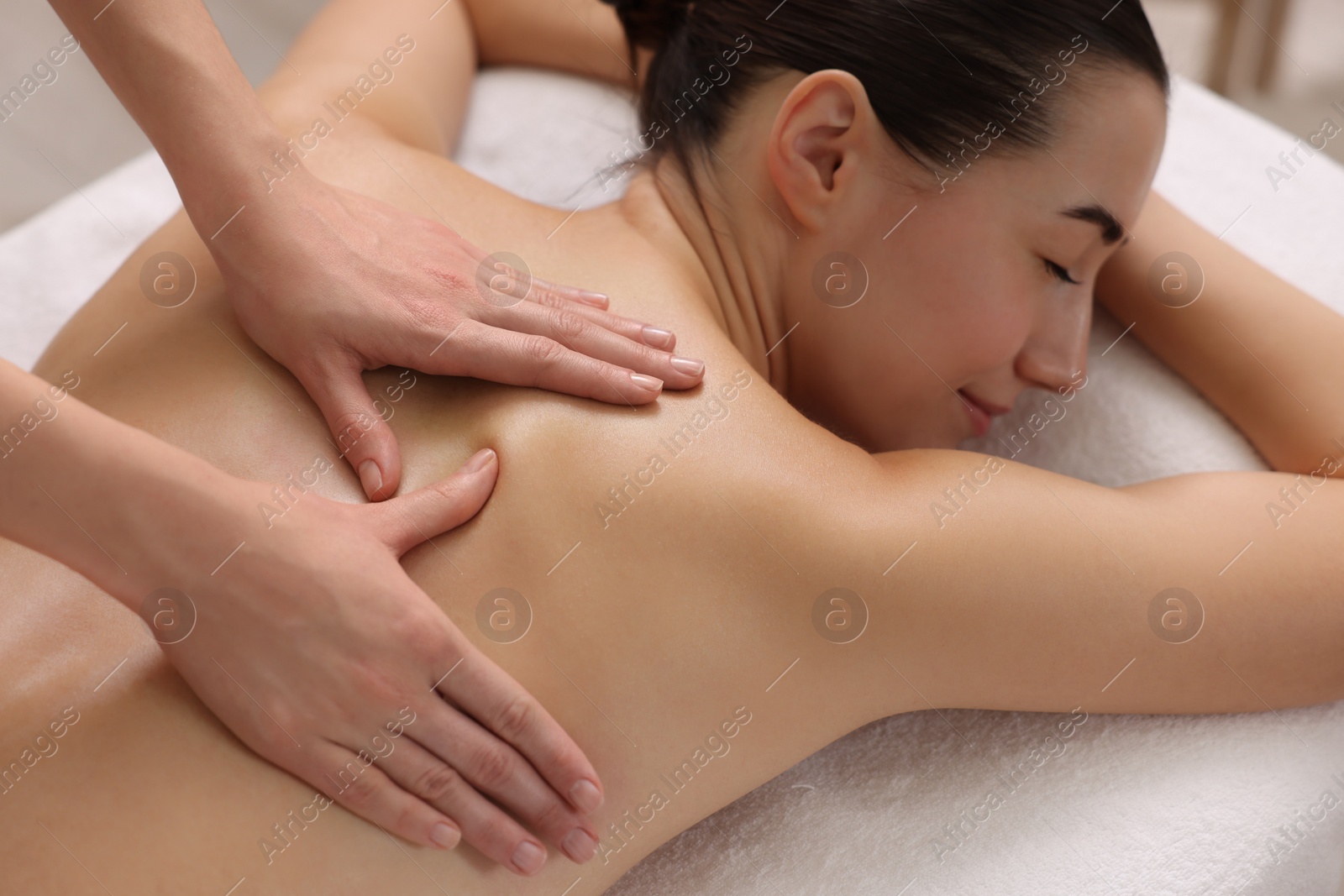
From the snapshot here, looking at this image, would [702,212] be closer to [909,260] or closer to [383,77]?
[909,260]

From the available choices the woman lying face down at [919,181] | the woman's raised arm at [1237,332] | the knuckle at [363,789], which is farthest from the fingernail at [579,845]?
the woman's raised arm at [1237,332]

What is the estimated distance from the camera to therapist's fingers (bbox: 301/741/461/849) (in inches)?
28.8

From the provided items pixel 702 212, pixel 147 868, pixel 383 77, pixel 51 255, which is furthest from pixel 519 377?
pixel 51 255

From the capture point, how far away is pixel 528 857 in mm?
781

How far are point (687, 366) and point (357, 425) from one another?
0.84 feet

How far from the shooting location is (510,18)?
1.42 m

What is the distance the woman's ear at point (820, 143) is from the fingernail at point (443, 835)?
600 millimetres

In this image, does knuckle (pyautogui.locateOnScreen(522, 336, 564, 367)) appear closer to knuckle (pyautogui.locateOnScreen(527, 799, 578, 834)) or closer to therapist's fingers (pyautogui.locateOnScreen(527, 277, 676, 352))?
therapist's fingers (pyautogui.locateOnScreen(527, 277, 676, 352))

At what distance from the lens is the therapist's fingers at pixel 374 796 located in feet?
2.40

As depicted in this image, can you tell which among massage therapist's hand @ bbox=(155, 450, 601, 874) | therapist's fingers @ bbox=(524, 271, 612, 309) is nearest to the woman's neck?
therapist's fingers @ bbox=(524, 271, 612, 309)

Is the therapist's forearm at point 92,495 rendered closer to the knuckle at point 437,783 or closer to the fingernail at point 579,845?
the knuckle at point 437,783

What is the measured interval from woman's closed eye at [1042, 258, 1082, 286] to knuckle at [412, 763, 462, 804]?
67 cm
